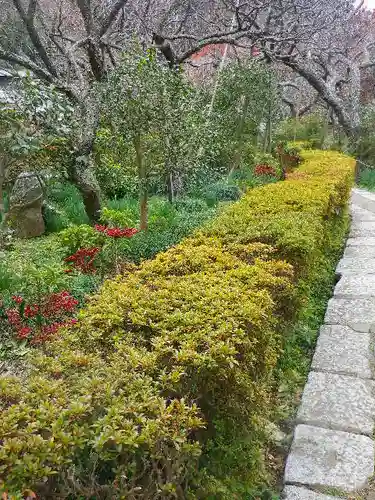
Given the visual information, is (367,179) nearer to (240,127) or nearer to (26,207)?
(240,127)

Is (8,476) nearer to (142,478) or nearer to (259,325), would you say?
(142,478)

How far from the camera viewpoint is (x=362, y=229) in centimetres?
723

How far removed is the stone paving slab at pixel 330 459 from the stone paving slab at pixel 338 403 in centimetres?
9

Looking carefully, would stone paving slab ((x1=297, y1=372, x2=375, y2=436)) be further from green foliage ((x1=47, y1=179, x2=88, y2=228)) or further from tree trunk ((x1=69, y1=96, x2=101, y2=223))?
green foliage ((x1=47, y1=179, x2=88, y2=228))

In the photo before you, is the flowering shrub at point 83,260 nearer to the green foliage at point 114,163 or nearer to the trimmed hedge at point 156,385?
the trimmed hedge at point 156,385

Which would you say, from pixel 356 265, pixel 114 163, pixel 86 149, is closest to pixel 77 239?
pixel 86 149

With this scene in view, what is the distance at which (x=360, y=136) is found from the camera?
1448cm

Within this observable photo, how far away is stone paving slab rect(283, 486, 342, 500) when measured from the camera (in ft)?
7.76

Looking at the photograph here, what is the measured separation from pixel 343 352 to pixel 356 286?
140cm

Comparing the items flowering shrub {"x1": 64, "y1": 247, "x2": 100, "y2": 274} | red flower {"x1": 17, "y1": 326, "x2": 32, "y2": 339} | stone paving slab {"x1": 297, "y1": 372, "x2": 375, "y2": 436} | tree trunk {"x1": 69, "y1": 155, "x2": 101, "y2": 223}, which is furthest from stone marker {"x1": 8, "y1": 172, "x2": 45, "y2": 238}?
stone paving slab {"x1": 297, "y1": 372, "x2": 375, "y2": 436}

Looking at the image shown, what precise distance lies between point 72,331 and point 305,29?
12603mm

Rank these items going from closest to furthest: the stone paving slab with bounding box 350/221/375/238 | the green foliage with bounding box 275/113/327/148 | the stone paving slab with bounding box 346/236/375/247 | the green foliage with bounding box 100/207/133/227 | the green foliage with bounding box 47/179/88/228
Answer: the green foliage with bounding box 100/207/133/227, the stone paving slab with bounding box 346/236/375/247, the stone paving slab with bounding box 350/221/375/238, the green foliage with bounding box 47/179/88/228, the green foliage with bounding box 275/113/327/148

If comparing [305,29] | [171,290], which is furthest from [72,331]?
[305,29]

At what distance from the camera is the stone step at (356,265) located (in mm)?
5323
